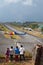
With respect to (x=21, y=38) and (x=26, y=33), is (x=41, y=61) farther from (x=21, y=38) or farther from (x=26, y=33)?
(x=26, y=33)

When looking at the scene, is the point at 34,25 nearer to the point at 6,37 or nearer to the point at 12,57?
the point at 6,37

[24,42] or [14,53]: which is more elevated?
[24,42]

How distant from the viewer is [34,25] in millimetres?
21203

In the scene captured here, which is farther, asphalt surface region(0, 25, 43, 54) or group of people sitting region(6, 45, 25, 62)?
asphalt surface region(0, 25, 43, 54)

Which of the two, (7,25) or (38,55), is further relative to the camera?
(7,25)

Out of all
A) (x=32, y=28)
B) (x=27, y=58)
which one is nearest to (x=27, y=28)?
(x=32, y=28)

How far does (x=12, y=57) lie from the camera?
1471cm

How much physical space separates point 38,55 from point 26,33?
41.2 ft

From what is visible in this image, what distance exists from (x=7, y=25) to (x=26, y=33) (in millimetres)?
1690

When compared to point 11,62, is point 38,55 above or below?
above

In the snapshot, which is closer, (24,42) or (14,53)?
(14,53)

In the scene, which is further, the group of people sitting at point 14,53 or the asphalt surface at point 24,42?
the asphalt surface at point 24,42

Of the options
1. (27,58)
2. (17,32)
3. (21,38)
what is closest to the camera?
(27,58)

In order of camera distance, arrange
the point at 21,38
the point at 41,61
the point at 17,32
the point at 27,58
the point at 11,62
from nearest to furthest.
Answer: the point at 41,61 → the point at 11,62 → the point at 27,58 → the point at 21,38 → the point at 17,32
